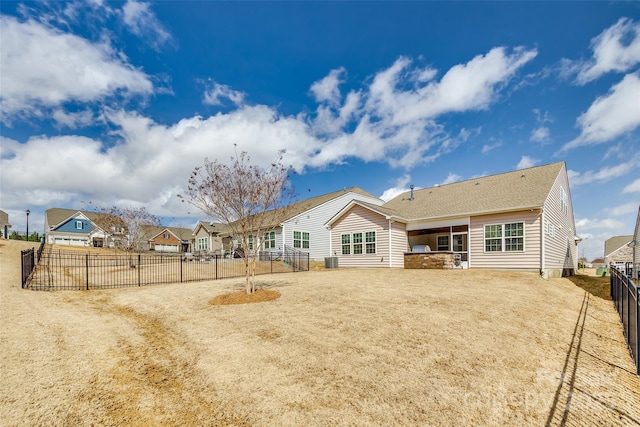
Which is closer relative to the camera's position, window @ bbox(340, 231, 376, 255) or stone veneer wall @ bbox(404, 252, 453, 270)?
stone veneer wall @ bbox(404, 252, 453, 270)

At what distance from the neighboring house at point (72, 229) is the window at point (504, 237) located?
161 feet

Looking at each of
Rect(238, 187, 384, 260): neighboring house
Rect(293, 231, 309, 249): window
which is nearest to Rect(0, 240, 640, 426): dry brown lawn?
Rect(238, 187, 384, 260): neighboring house

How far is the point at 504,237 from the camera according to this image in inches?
640

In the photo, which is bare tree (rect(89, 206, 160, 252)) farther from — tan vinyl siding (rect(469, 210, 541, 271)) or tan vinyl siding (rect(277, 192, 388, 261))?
tan vinyl siding (rect(469, 210, 541, 271))

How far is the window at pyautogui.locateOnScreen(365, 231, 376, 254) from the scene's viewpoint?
20.2m

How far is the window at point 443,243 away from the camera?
855 inches

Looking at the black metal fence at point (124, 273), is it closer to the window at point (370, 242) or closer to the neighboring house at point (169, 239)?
the window at point (370, 242)

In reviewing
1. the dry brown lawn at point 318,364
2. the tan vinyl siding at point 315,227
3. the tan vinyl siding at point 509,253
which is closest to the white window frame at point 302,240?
the tan vinyl siding at point 315,227

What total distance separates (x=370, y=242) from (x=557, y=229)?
10936mm

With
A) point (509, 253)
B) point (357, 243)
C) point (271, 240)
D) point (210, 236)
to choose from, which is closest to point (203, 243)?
point (210, 236)

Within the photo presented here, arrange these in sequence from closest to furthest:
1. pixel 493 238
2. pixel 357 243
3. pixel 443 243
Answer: pixel 493 238 → pixel 357 243 → pixel 443 243

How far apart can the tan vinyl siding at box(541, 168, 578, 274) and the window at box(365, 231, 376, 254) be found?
911 centimetres

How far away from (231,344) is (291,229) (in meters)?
19.1

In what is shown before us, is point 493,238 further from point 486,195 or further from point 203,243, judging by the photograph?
point 203,243
